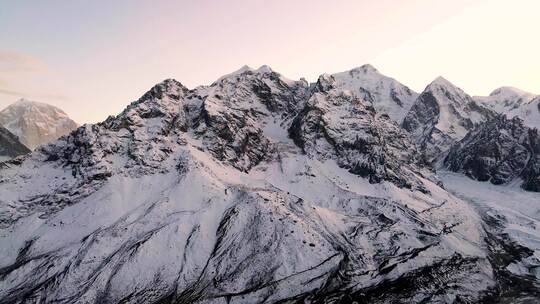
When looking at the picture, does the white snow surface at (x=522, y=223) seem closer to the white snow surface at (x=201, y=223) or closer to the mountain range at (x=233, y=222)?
the mountain range at (x=233, y=222)

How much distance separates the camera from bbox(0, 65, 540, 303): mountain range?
108625mm

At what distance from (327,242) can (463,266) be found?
115 ft

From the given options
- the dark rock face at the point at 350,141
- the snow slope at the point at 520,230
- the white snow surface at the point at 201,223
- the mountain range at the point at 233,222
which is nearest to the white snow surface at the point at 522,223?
the snow slope at the point at 520,230

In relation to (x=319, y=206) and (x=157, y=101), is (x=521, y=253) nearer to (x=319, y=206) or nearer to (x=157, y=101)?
(x=319, y=206)

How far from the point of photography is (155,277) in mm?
109750

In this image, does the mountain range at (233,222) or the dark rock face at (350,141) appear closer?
the mountain range at (233,222)

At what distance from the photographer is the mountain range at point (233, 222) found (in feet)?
356

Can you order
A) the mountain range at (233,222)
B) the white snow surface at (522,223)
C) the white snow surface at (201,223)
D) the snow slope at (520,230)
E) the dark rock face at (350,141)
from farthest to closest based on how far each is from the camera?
the dark rock face at (350,141) < the white snow surface at (522,223) < the snow slope at (520,230) < the white snow surface at (201,223) < the mountain range at (233,222)

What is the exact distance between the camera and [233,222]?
125375 millimetres

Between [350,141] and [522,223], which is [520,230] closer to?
[522,223]

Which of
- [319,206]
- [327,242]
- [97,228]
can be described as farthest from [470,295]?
[97,228]

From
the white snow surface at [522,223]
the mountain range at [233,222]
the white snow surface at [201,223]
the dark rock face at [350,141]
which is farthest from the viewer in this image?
the dark rock face at [350,141]

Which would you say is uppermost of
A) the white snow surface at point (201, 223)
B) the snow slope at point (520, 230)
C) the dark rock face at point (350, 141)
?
the dark rock face at point (350, 141)

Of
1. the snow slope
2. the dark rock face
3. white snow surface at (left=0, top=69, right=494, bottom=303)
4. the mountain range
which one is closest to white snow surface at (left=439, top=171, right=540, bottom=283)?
the snow slope
